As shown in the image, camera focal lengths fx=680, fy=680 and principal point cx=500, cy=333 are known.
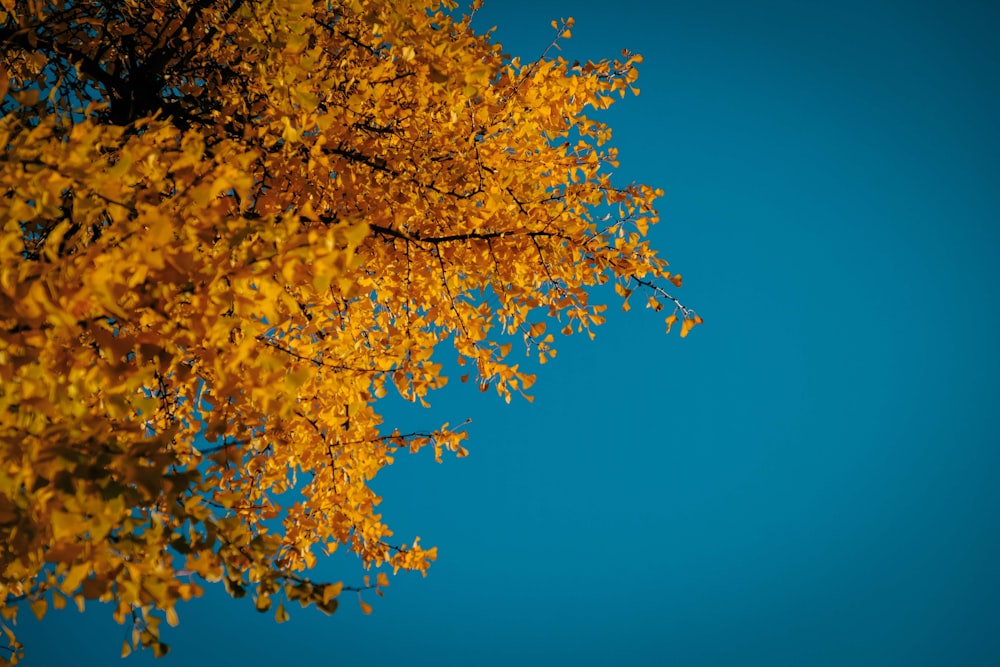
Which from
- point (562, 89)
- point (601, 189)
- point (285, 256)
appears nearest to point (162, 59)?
point (562, 89)

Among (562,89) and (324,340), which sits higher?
(562,89)

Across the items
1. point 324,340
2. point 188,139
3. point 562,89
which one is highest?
point 562,89

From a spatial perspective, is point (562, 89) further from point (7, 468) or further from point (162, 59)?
point (7, 468)

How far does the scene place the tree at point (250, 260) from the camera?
1211mm

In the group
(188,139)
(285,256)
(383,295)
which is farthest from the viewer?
(383,295)

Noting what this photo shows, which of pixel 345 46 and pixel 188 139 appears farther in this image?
pixel 345 46

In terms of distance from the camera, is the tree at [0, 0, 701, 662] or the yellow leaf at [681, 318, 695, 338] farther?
the yellow leaf at [681, 318, 695, 338]

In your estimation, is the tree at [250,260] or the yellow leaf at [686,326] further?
the yellow leaf at [686,326]

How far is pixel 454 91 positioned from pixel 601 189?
2.50ft

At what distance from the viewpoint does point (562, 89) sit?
297 centimetres

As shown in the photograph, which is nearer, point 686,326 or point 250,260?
point 250,260

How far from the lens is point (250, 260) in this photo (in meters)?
1.31

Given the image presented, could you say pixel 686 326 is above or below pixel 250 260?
above

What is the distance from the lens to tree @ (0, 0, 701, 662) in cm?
121
